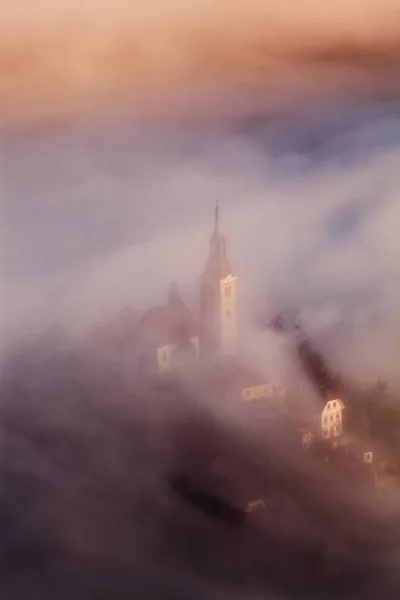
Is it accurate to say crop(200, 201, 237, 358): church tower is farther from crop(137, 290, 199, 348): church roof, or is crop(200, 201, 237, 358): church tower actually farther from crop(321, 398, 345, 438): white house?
crop(321, 398, 345, 438): white house

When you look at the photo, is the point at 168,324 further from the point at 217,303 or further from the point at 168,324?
the point at 217,303

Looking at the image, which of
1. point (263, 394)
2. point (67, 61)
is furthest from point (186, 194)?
point (263, 394)

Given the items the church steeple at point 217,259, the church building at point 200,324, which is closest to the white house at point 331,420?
the church building at point 200,324

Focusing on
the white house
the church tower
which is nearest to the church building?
the church tower

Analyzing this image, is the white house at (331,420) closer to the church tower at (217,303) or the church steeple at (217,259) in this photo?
the church tower at (217,303)

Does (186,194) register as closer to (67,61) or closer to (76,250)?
(76,250)

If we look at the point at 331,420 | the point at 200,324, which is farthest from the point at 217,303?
the point at 331,420
